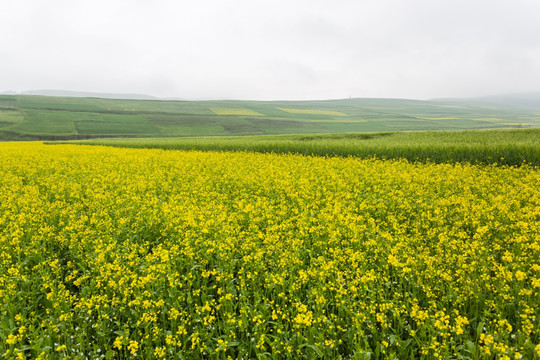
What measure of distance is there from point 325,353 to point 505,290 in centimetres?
288

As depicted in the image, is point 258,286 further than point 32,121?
No

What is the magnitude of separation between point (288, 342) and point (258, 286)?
63.1 inches

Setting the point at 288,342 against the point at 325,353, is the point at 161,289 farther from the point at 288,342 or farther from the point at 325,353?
the point at 325,353

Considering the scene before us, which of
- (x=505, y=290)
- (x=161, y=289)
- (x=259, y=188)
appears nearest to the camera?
(x=505, y=290)

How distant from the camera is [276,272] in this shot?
18.6 feet

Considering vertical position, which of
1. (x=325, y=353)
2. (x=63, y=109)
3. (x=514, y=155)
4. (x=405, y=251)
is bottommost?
(x=325, y=353)

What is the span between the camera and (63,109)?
126 meters

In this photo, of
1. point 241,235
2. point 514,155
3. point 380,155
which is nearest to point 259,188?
point 241,235

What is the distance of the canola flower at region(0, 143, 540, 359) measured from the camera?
159 inches

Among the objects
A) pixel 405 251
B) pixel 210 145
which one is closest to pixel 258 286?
pixel 405 251

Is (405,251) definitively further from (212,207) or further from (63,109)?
(63,109)

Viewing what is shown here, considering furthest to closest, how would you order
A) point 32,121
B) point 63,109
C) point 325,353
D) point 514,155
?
point 63,109 < point 32,121 < point 514,155 < point 325,353

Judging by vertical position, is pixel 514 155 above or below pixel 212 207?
above

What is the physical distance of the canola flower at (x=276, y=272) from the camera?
4039mm
